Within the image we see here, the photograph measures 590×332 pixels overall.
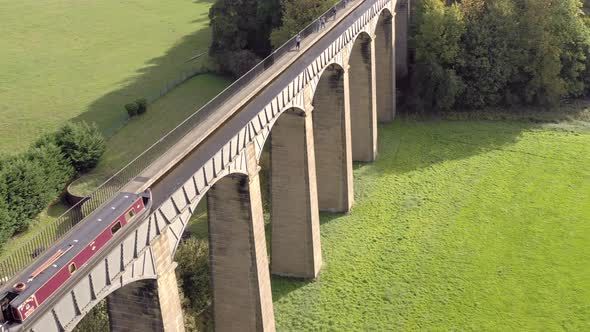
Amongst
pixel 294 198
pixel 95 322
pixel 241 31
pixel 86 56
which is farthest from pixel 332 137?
pixel 86 56

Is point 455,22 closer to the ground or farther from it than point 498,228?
farther from it

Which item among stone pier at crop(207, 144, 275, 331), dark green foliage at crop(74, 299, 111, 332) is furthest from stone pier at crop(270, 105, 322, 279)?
dark green foliage at crop(74, 299, 111, 332)

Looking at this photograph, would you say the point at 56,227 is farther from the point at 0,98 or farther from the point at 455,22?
the point at 0,98

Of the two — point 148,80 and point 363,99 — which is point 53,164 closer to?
point 363,99

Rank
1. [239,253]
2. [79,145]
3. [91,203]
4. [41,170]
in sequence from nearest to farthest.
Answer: [91,203] → [239,253] → [41,170] → [79,145]

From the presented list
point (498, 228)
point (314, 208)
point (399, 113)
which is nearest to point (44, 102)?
point (399, 113)
